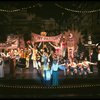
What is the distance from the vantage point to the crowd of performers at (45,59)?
11867 mm

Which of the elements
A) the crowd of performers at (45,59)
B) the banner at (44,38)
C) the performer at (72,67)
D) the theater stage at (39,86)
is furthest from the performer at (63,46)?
the theater stage at (39,86)

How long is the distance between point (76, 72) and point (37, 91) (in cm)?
140

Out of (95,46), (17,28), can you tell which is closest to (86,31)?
(95,46)

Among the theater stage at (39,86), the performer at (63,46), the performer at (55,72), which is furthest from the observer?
the performer at (63,46)

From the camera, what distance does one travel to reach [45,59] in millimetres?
11898

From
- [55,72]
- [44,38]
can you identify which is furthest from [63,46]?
[55,72]

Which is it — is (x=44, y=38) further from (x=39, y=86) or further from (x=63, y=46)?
(x=39, y=86)

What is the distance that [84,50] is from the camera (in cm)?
1204

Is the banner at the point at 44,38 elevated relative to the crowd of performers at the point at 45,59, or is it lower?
elevated

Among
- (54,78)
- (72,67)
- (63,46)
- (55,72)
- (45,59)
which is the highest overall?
(63,46)

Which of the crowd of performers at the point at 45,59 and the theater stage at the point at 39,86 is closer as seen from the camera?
the theater stage at the point at 39,86

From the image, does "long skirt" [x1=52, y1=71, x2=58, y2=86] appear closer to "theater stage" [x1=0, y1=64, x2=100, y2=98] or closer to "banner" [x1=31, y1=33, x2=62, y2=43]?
"theater stage" [x1=0, y1=64, x2=100, y2=98]

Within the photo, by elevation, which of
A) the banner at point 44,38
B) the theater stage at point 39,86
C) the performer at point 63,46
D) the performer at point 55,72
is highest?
the banner at point 44,38

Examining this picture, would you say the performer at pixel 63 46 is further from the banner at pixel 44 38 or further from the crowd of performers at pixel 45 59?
the banner at pixel 44 38
